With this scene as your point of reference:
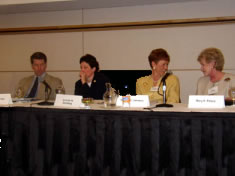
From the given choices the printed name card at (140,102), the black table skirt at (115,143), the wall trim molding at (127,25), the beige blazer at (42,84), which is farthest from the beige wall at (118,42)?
the black table skirt at (115,143)

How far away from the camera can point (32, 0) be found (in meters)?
4.09

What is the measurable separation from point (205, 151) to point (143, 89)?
4.64 ft

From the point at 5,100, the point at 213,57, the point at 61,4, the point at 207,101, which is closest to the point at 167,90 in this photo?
the point at 213,57

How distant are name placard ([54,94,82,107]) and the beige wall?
210 centimetres

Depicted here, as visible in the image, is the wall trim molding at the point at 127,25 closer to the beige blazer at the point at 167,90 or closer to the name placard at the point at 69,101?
the beige blazer at the point at 167,90

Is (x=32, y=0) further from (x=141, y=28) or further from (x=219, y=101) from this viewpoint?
(x=219, y=101)

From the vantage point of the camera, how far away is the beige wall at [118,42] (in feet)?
13.5

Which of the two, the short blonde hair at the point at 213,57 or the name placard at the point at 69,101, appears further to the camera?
the short blonde hair at the point at 213,57

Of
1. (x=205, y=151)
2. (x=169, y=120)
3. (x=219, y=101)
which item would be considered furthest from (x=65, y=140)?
(x=219, y=101)

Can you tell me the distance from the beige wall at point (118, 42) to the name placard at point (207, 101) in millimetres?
2060

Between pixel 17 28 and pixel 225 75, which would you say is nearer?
pixel 225 75

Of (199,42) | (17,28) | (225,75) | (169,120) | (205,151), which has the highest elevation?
(17,28)

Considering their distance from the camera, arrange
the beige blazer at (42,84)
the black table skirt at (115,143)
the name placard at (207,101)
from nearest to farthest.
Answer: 1. the black table skirt at (115,143)
2. the name placard at (207,101)
3. the beige blazer at (42,84)

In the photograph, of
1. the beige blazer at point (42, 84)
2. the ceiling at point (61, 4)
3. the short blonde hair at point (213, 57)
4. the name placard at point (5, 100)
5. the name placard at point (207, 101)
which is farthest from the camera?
the ceiling at point (61, 4)
